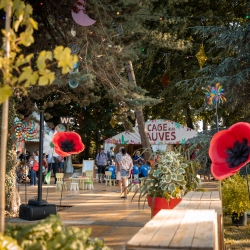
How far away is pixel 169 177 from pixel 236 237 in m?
1.63

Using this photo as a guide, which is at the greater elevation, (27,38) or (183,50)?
(183,50)

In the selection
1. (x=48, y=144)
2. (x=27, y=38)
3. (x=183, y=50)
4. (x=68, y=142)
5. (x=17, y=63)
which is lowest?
(x=17, y=63)

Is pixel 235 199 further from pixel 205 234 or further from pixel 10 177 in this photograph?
pixel 205 234

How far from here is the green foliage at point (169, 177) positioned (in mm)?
7098

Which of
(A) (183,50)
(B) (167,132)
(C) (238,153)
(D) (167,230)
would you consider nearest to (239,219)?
(C) (238,153)

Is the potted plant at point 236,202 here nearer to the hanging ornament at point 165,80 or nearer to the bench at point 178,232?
the bench at point 178,232

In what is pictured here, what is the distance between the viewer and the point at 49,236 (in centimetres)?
248

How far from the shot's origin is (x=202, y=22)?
2061cm

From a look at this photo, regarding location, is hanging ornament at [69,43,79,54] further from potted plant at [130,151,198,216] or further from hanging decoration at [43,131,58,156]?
hanging decoration at [43,131,58,156]

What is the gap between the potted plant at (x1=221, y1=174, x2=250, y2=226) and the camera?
862 cm

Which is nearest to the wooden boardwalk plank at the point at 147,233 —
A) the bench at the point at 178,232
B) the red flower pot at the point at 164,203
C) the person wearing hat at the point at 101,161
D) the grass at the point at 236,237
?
the bench at the point at 178,232

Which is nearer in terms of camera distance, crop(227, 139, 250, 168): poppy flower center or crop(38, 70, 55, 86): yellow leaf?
crop(38, 70, 55, 86): yellow leaf

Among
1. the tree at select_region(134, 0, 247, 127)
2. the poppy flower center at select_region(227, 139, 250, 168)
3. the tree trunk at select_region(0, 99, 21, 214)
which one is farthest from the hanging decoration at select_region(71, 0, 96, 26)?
the tree at select_region(134, 0, 247, 127)

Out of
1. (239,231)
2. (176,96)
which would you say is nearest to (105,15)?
(239,231)
